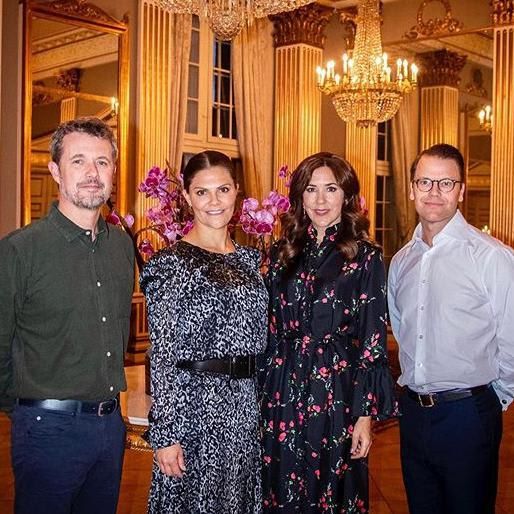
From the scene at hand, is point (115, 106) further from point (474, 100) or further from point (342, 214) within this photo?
point (342, 214)

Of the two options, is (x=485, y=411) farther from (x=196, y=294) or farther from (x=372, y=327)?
(x=196, y=294)

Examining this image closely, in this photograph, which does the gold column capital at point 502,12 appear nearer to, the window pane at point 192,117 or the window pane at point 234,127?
the window pane at point 234,127

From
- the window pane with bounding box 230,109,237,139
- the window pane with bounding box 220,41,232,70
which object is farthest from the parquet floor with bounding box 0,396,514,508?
the window pane with bounding box 220,41,232,70

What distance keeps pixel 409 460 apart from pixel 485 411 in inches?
12.7

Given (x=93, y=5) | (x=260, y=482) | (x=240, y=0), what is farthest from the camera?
(x=93, y=5)

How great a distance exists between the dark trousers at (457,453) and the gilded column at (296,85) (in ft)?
22.6

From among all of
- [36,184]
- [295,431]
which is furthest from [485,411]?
[36,184]

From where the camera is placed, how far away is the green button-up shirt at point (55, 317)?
2.15 meters

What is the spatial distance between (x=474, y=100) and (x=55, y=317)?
8.25 metres

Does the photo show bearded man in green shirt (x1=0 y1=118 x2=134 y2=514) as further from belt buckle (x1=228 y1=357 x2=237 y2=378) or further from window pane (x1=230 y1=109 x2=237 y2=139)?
window pane (x1=230 y1=109 x2=237 y2=139)

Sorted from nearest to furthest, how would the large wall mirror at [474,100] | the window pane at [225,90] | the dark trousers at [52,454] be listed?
the dark trousers at [52,454] → the large wall mirror at [474,100] → the window pane at [225,90]

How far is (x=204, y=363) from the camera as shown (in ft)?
7.89

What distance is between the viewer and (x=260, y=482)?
2562mm

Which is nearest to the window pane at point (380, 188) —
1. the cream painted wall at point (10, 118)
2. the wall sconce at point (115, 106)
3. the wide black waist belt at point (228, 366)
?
the wall sconce at point (115, 106)
